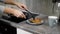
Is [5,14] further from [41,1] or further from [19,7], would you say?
[41,1]

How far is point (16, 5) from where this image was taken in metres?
1.59

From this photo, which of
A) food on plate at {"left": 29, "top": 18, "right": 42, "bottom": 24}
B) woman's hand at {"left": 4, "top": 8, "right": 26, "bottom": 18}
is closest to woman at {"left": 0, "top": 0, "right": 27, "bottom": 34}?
woman's hand at {"left": 4, "top": 8, "right": 26, "bottom": 18}

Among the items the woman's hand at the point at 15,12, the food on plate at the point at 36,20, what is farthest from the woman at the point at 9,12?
the food on plate at the point at 36,20

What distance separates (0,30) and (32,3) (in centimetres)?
60

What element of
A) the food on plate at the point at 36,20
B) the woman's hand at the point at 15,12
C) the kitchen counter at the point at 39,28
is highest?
the woman's hand at the point at 15,12

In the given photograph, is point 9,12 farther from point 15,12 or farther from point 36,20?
point 36,20

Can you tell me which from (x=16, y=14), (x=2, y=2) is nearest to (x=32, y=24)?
(x=16, y=14)

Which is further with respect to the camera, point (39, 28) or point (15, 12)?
point (15, 12)

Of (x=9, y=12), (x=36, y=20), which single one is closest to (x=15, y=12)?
(x=9, y=12)

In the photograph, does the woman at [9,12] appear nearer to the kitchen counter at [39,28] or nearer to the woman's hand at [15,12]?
the woman's hand at [15,12]

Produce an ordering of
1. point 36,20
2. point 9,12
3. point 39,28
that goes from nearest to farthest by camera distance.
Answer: point 39,28
point 36,20
point 9,12

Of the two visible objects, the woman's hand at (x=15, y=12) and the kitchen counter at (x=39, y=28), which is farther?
the woman's hand at (x=15, y=12)

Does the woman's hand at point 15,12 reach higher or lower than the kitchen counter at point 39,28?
higher

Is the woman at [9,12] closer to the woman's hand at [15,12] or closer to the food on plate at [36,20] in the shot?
the woman's hand at [15,12]
